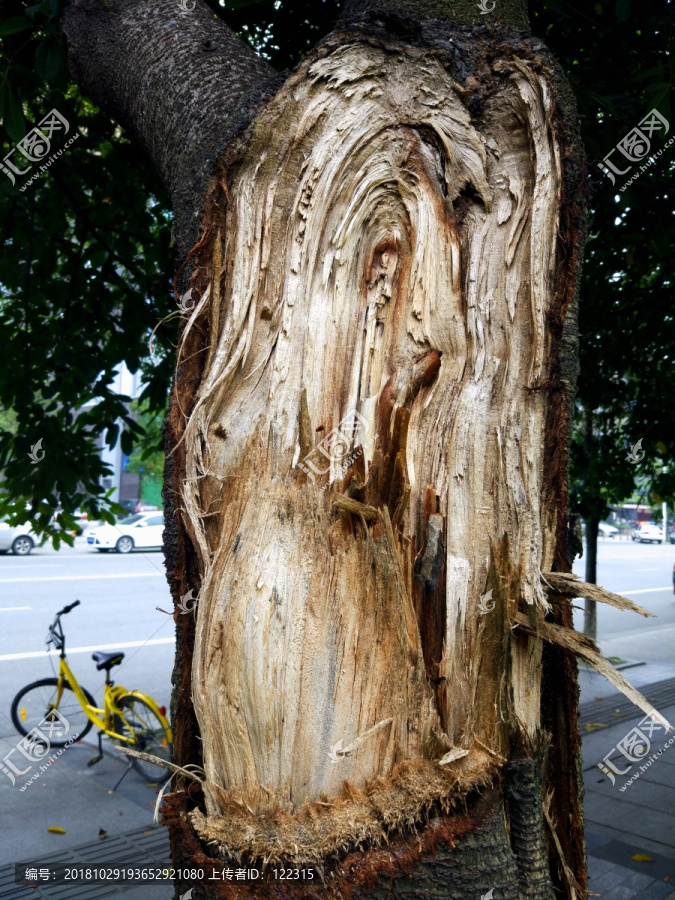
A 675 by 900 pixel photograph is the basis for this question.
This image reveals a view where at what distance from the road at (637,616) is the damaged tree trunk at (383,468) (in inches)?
251

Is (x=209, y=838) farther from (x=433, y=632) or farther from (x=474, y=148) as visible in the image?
(x=474, y=148)

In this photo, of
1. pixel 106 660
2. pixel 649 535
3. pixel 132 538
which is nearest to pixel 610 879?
pixel 106 660

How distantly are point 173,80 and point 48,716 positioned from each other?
5507mm

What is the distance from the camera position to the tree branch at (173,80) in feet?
5.31

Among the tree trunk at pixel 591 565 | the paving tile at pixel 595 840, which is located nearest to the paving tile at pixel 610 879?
the paving tile at pixel 595 840

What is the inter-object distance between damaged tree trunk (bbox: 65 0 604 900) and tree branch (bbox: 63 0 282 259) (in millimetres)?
25

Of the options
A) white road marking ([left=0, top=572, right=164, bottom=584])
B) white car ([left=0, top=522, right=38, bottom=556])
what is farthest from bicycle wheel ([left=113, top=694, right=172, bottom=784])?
white car ([left=0, top=522, right=38, bottom=556])

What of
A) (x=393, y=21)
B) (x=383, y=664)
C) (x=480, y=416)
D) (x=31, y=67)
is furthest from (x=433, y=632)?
(x=31, y=67)

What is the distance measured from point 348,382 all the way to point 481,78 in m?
0.73

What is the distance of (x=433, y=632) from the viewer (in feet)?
4.57

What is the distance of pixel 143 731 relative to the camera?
5.93m

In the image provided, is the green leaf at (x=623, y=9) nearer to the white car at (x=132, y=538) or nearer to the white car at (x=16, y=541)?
the white car at (x=16, y=541)

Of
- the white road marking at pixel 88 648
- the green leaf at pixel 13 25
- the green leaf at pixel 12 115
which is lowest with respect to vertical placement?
→ the white road marking at pixel 88 648

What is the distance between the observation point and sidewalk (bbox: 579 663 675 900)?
13.9 ft
